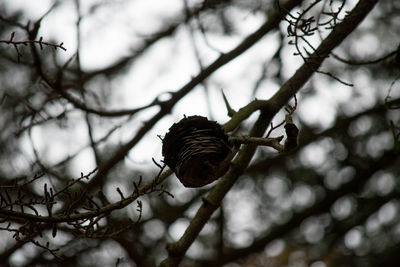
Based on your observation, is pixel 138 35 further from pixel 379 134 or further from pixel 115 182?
pixel 379 134

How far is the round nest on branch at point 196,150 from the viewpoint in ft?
4.96

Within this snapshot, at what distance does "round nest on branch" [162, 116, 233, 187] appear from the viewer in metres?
Result: 1.51

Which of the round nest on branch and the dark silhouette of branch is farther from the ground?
the dark silhouette of branch

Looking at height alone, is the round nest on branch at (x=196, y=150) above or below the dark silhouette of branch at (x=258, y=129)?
below

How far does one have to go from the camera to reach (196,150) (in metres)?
1.50

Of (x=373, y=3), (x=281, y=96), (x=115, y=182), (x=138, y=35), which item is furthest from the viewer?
(x=115, y=182)

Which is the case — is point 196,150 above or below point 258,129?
below

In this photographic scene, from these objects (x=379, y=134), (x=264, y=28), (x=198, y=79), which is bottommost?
(x=198, y=79)

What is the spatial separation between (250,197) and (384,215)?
1.39m

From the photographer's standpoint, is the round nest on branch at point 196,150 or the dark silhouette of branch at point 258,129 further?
the dark silhouette of branch at point 258,129

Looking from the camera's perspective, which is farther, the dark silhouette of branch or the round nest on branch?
the dark silhouette of branch

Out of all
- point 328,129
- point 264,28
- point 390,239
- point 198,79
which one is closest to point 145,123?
point 198,79

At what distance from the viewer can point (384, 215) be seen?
15.4 feet

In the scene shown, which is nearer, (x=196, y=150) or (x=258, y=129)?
(x=196, y=150)
